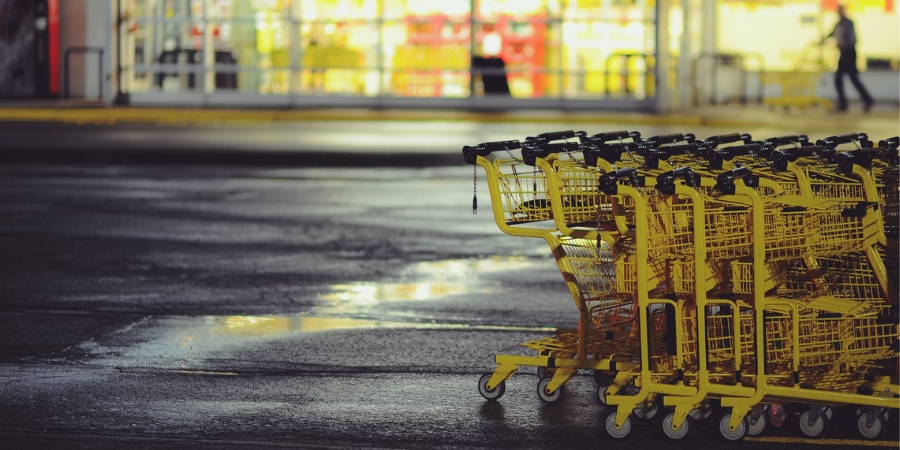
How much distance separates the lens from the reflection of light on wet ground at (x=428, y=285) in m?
8.70

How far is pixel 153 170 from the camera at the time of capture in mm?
18828

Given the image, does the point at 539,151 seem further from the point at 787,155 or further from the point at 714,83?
the point at 714,83

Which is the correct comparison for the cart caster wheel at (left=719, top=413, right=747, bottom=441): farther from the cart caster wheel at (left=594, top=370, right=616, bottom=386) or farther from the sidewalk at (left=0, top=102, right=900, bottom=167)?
the sidewalk at (left=0, top=102, right=900, bottom=167)

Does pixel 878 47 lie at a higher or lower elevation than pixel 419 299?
higher

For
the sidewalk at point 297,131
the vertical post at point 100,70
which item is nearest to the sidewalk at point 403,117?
the sidewalk at point 297,131

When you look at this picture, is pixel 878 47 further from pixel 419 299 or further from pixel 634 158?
pixel 634 158

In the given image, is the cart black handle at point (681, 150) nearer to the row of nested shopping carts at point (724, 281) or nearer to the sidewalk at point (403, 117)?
the row of nested shopping carts at point (724, 281)

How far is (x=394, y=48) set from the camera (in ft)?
74.8

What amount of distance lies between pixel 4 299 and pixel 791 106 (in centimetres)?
1911

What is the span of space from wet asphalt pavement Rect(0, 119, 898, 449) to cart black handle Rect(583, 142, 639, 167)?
1.06 metres

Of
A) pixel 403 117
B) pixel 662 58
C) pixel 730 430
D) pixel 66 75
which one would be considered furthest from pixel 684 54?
pixel 730 430

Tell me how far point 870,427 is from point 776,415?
362mm

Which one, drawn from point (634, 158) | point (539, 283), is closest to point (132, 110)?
point (539, 283)

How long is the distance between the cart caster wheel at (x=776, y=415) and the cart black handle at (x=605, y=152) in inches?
48.5
